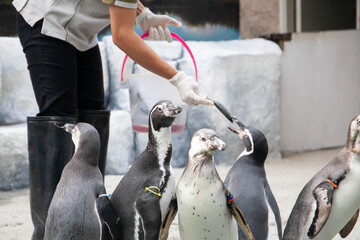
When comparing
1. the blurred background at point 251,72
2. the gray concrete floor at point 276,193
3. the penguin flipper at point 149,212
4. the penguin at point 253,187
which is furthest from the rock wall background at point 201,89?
the penguin flipper at point 149,212

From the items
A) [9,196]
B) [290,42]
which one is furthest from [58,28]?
[290,42]

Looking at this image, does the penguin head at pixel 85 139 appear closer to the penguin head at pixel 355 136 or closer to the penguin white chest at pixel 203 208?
the penguin white chest at pixel 203 208

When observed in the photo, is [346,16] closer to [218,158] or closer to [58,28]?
[218,158]

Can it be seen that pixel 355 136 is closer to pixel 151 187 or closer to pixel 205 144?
pixel 205 144

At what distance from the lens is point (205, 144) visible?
87.5 inches

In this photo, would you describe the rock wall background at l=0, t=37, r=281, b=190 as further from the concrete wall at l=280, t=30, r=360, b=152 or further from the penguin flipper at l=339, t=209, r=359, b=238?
the penguin flipper at l=339, t=209, r=359, b=238

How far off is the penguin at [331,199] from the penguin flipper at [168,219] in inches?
21.1

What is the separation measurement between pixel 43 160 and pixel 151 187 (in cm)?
42

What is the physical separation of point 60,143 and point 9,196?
7.57 feet

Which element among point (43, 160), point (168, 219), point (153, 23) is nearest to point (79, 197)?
point (43, 160)

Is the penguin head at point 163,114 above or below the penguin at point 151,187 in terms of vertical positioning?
above

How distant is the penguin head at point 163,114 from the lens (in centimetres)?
236

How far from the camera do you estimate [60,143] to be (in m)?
2.32

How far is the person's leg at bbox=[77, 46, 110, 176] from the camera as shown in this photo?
99.0 inches
